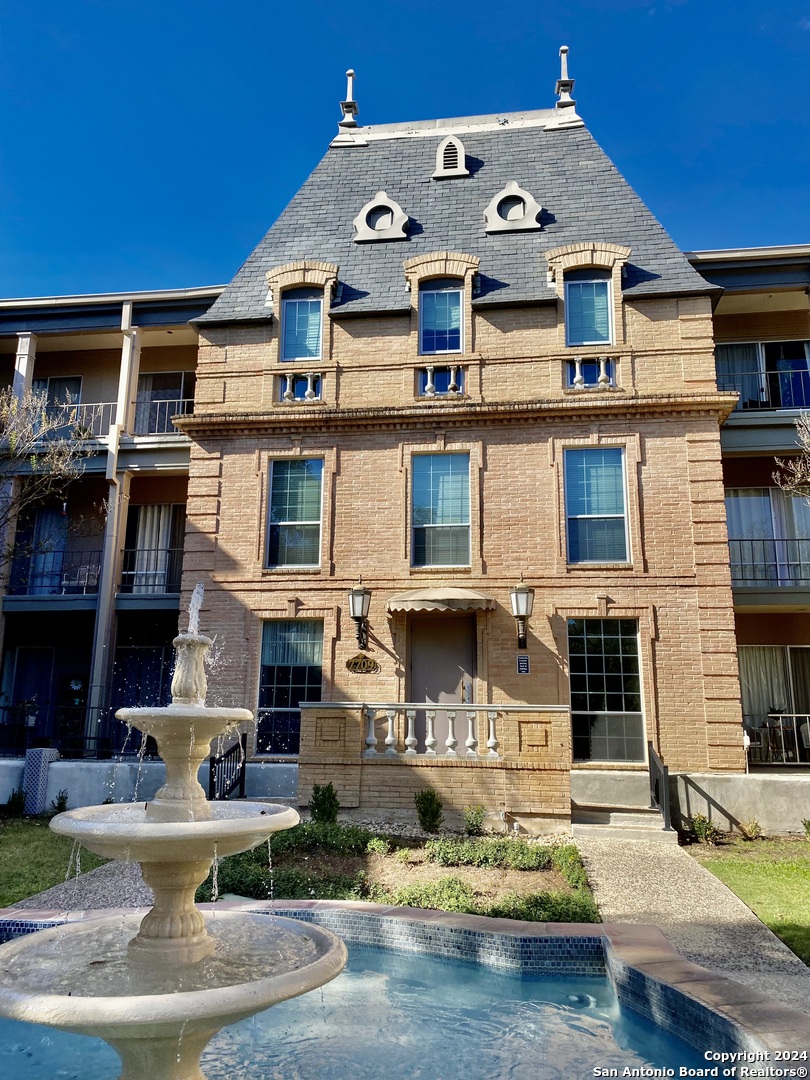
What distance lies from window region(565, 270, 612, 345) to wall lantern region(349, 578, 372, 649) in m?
6.61

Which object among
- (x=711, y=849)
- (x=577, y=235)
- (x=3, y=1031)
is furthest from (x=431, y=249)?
(x=3, y=1031)

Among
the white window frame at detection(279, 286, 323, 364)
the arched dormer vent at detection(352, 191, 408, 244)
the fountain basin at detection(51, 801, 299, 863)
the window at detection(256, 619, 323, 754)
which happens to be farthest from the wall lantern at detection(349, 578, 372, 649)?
the fountain basin at detection(51, 801, 299, 863)

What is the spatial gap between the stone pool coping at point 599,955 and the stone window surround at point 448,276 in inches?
454

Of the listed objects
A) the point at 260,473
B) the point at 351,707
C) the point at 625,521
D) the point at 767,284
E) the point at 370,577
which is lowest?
the point at 351,707

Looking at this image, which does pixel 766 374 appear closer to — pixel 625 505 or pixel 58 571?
pixel 625 505

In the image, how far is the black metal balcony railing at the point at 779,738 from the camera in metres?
17.5

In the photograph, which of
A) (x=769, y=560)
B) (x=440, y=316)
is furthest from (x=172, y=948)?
(x=769, y=560)

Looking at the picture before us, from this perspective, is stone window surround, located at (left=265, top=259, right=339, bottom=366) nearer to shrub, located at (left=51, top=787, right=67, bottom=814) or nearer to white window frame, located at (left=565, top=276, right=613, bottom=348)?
white window frame, located at (left=565, top=276, right=613, bottom=348)

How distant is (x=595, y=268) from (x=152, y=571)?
41.2ft

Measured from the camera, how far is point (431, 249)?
1741cm

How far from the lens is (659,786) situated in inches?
519

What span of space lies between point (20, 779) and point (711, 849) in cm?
1187

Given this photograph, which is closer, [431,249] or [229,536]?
[229,536]

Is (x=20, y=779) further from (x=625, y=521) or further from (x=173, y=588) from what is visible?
(x=625, y=521)
